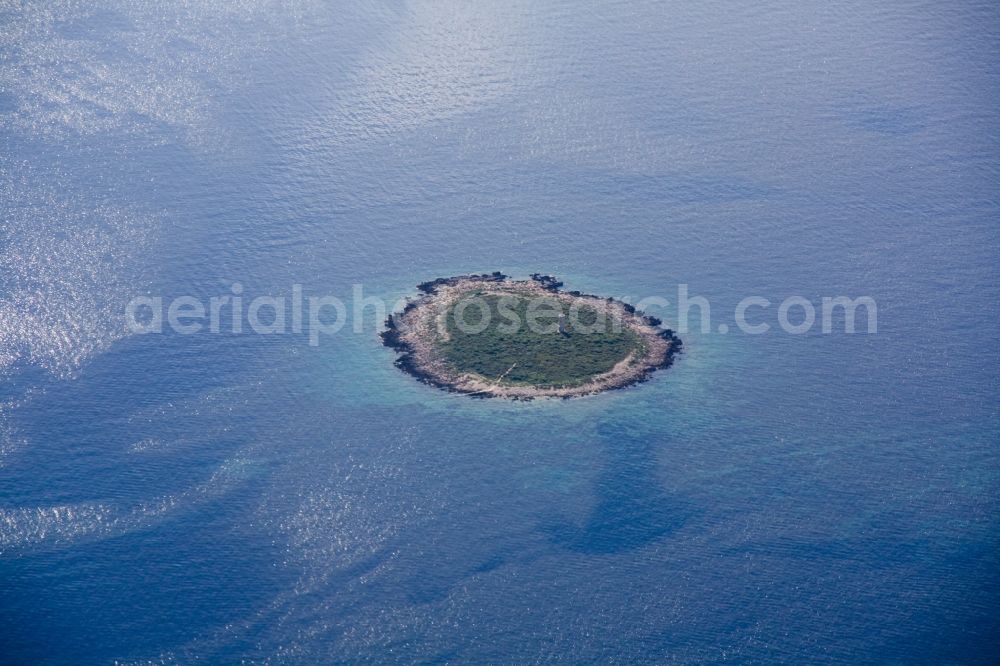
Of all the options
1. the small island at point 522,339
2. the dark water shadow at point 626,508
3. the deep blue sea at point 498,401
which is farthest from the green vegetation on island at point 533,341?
the dark water shadow at point 626,508

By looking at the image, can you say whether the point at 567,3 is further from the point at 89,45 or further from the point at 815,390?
the point at 815,390

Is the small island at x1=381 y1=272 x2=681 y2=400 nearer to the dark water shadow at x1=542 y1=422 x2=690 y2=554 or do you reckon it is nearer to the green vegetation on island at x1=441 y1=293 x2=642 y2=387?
the green vegetation on island at x1=441 y1=293 x2=642 y2=387

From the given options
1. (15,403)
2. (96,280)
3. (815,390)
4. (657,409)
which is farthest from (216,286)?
(815,390)

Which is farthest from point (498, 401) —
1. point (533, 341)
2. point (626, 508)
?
point (626, 508)

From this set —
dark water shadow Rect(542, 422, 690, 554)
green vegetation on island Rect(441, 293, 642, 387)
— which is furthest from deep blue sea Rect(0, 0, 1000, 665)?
green vegetation on island Rect(441, 293, 642, 387)

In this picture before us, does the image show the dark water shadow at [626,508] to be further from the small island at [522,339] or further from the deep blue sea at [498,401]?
the small island at [522,339]

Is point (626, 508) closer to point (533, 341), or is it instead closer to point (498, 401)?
point (498, 401)
